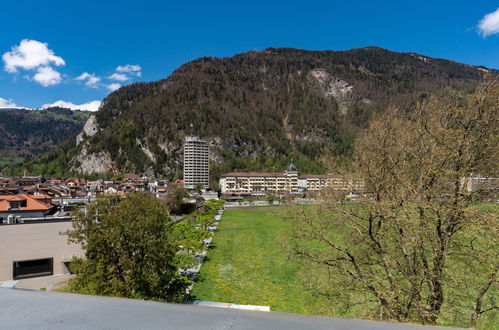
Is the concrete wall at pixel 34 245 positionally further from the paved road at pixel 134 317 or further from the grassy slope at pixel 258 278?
the paved road at pixel 134 317

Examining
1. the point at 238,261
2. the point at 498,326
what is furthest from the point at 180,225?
the point at 498,326

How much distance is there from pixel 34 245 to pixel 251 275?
19938 millimetres

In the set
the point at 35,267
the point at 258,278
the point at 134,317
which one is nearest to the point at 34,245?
the point at 35,267

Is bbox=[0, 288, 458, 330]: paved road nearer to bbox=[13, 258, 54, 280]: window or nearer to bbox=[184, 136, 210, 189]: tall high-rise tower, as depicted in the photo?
bbox=[13, 258, 54, 280]: window

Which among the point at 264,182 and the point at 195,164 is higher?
the point at 195,164

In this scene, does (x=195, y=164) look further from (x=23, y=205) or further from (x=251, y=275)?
(x=251, y=275)

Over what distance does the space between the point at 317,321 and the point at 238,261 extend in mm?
27057

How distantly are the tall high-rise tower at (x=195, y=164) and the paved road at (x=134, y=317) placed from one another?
119 meters

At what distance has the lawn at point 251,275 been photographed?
713 inches

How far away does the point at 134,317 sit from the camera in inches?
69.5

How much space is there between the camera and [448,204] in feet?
22.8

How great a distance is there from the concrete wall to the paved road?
22096 mm

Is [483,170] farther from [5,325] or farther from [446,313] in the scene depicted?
[5,325]

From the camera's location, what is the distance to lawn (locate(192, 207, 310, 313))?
713 inches
